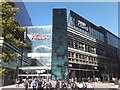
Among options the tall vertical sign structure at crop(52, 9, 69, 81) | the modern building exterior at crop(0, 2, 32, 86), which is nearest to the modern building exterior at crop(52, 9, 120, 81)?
the tall vertical sign structure at crop(52, 9, 69, 81)

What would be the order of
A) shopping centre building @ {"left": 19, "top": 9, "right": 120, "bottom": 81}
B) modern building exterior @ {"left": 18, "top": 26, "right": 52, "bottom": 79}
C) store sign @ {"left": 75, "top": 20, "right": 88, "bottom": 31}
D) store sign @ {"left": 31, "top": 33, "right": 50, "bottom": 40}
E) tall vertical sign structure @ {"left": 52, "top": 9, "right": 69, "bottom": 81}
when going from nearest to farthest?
tall vertical sign structure @ {"left": 52, "top": 9, "right": 69, "bottom": 81}, shopping centre building @ {"left": 19, "top": 9, "right": 120, "bottom": 81}, store sign @ {"left": 75, "top": 20, "right": 88, "bottom": 31}, modern building exterior @ {"left": 18, "top": 26, "right": 52, "bottom": 79}, store sign @ {"left": 31, "top": 33, "right": 50, "bottom": 40}

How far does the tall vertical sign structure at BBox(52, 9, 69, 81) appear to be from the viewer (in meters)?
65.8

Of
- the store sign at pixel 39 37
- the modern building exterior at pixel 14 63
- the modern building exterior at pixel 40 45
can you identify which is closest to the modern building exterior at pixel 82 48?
the modern building exterior at pixel 14 63

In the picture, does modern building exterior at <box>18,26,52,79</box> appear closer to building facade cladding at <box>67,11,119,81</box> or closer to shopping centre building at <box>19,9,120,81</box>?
shopping centre building at <box>19,9,120,81</box>

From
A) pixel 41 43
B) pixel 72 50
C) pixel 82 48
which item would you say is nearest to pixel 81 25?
pixel 82 48

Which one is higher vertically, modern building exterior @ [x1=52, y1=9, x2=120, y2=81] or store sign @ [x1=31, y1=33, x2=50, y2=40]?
store sign @ [x1=31, y1=33, x2=50, y2=40]

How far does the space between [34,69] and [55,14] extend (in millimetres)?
22424

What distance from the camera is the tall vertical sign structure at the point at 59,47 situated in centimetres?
6581

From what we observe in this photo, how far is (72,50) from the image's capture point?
67688 mm

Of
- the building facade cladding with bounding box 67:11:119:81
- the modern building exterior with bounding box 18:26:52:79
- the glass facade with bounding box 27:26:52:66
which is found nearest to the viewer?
the building facade cladding with bounding box 67:11:119:81

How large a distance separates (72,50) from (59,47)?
11.0ft

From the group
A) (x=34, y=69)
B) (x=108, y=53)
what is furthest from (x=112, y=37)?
(x=34, y=69)

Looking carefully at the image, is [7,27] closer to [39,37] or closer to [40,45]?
[39,37]

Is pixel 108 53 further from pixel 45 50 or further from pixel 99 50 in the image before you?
pixel 45 50
